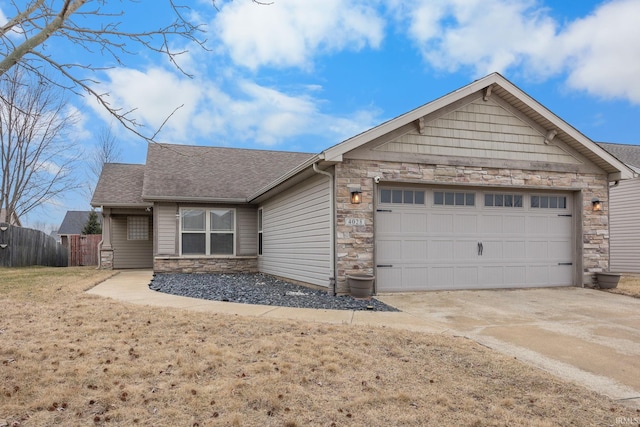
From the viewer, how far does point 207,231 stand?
14258 millimetres

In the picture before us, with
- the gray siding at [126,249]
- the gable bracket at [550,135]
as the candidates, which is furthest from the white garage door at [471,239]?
the gray siding at [126,249]

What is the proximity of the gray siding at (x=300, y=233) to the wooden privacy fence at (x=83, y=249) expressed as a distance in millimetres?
11809

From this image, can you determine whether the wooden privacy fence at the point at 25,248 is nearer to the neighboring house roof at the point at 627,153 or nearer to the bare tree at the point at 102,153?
the bare tree at the point at 102,153

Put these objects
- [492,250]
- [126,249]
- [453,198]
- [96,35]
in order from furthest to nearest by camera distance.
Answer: [126,249] < [492,250] < [453,198] < [96,35]

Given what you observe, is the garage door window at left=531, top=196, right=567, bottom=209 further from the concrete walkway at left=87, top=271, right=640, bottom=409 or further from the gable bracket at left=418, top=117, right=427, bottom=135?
the gable bracket at left=418, top=117, right=427, bottom=135

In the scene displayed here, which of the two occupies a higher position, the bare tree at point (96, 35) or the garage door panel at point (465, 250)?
the bare tree at point (96, 35)

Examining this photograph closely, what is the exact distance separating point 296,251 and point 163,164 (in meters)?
7.68

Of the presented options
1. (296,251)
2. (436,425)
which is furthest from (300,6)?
(296,251)

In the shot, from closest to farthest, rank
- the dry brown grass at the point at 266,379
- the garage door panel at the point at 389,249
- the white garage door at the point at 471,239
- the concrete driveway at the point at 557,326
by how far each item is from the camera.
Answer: the dry brown grass at the point at 266,379 → the concrete driveway at the point at 557,326 → the garage door panel at the point at 389,249 → the white garage door at the point at 471,239

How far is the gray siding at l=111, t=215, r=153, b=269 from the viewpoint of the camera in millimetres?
16609

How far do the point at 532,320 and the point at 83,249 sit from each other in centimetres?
2074

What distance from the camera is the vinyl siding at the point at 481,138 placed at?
8.91 meters

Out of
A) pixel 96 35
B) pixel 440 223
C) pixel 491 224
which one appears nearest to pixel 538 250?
pixel 491 224

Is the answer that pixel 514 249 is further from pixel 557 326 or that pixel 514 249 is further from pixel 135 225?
pixel 135 225
